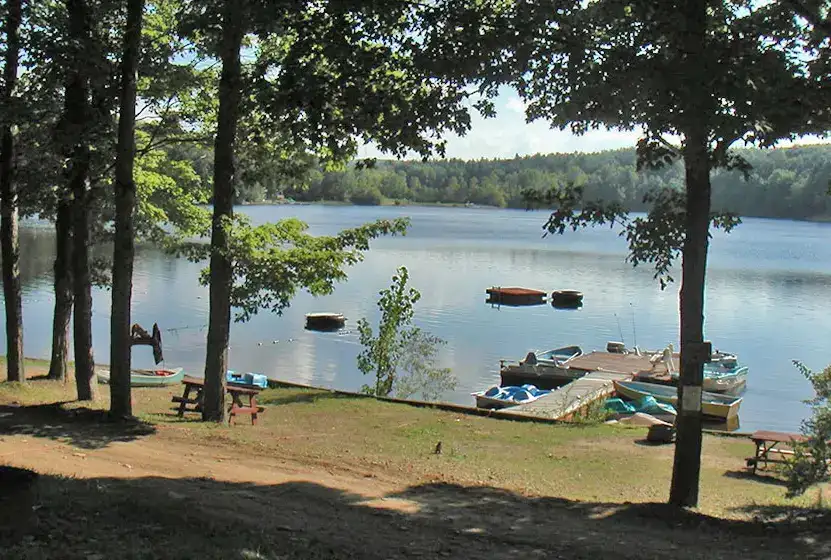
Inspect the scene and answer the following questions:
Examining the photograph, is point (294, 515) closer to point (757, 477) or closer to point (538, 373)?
point (757, 477)

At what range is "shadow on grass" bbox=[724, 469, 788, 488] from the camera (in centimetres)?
1230

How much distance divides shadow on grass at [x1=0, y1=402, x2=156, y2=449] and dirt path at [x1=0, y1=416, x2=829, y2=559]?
0.23 meters

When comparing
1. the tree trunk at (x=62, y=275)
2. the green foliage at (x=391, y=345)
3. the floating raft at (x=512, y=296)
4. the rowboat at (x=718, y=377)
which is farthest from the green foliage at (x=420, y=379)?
the floating raft at (x=512, y=296)

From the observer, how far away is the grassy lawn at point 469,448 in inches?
413

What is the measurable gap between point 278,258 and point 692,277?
20.1 ft

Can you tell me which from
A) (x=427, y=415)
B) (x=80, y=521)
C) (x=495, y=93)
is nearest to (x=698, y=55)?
(x=495, y=93)

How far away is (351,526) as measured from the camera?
22.9 feet

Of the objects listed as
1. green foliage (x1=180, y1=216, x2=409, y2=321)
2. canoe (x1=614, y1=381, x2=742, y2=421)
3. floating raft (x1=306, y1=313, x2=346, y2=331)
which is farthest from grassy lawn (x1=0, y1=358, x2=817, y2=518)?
floating raft (x1=306, y1=313, x2=346, y2=331)

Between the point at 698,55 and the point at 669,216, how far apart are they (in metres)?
1.83

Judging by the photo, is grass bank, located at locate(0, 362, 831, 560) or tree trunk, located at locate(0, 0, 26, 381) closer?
grass bank, located at locate(0, 362, 831, 560)

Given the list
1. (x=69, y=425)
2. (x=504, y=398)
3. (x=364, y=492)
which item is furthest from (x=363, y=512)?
(x=504, y=398)

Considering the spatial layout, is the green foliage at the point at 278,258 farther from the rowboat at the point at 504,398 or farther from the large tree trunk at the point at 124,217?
the rowboat at the point at 504,398

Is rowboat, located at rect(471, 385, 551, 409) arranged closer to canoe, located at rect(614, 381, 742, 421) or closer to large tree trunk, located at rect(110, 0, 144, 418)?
canoe, located at rect(614, 381, 742, 421)

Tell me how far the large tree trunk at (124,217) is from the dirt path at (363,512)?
172 centimetres
